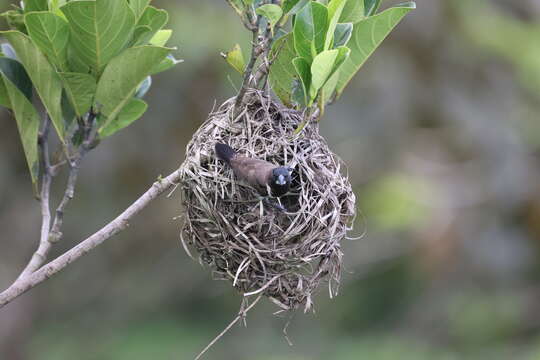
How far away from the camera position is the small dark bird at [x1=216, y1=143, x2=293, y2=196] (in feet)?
7.82

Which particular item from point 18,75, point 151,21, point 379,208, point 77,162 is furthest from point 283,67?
point 379,208

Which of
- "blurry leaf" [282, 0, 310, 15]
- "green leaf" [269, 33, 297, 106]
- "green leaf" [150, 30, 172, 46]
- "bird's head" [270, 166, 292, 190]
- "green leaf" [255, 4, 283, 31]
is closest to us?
"green leaf" [255, 4, 283, 31]

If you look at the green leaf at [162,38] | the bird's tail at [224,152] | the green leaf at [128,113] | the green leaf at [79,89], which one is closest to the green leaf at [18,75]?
the green leaf at [79,89]

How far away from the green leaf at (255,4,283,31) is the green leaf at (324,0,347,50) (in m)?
0.16

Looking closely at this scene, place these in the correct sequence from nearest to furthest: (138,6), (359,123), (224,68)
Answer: (138,6), (224,68), (359,123)

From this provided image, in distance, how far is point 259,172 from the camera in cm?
244

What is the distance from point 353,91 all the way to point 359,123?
348 millimetres

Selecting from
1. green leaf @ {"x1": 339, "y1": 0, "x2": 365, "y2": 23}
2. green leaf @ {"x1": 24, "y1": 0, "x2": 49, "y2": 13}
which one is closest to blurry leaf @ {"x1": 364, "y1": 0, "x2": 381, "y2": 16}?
green leaf @ {"x1": 339, "y1": 0, "x2": 365, "y2": 23}

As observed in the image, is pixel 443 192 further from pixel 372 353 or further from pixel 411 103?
pixel 372 353

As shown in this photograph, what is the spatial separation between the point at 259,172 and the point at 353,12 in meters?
0.63

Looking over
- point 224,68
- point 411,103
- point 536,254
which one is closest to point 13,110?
point 224,68

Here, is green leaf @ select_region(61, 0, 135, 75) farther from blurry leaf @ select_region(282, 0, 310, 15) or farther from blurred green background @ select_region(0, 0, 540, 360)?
blurred green background @ select_region(0, 0, 540, 360)

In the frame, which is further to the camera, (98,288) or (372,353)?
(372,353)

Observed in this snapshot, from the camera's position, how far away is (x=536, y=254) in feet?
28.0
